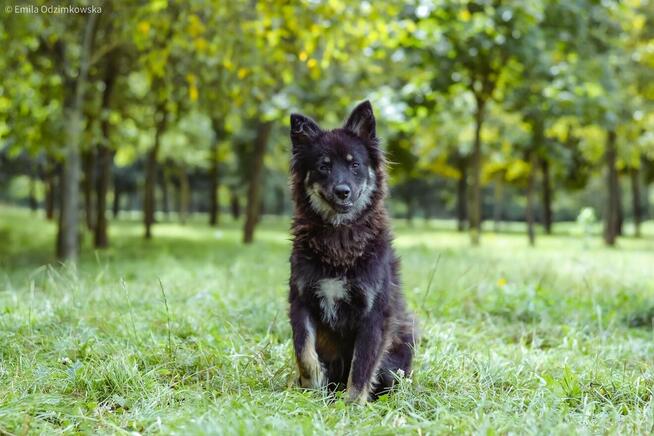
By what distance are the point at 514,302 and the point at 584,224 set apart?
30.2ft

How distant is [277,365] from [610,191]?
18.2 meters

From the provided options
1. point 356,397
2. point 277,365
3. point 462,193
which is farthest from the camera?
point 462,193

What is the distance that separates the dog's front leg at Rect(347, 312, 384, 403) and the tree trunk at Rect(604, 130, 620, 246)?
17751 millimetres

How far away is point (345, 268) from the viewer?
3.62 metres

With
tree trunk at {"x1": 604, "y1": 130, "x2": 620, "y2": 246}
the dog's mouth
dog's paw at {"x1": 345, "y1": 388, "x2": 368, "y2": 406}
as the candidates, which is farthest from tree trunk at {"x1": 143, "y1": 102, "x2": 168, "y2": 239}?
dog's paw at {"x1": 345, "y1": 388, "x2": 368, "y2": 406}

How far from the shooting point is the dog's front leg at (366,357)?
353cm

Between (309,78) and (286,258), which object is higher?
(309,78)

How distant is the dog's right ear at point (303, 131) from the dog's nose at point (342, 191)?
0.46 meters

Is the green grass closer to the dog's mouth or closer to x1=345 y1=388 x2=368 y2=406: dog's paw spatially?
x1=345 y1=388 x2=368 y2=406: dog's paw

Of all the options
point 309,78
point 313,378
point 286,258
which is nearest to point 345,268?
point 313,378

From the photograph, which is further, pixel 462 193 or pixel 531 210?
pixel 462 193

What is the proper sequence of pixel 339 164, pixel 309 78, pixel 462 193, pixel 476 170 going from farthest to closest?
pixel 462 193 < pixel 476 170 < pixel 309 78 < pixel 339 164

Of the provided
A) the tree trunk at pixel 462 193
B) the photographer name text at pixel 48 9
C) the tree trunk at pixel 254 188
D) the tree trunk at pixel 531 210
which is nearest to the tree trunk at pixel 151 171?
the tree trunk at pixel 254 188

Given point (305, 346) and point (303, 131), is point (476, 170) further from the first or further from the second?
point (305, 346)
